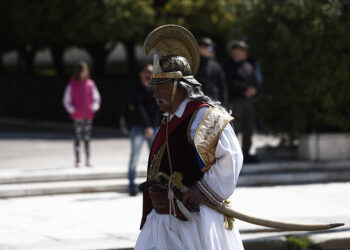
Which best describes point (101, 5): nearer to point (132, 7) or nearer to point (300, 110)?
point (132, 7)

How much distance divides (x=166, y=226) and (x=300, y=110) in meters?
9.41

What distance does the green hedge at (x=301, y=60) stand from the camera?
13.9 meters

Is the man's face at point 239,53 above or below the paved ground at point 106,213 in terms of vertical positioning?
above

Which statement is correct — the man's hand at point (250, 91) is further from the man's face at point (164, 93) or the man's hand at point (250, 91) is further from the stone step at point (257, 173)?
the man's face at point (164, 93)

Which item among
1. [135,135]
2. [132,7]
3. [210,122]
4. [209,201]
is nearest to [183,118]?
[210,122]

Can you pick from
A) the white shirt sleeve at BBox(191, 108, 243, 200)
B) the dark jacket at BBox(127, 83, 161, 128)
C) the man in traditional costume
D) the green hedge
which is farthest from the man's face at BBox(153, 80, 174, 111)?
the green hedge

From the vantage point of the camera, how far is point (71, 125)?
2411cm

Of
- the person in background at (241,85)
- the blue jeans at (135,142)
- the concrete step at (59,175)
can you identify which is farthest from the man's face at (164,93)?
the person in background at (241,85)

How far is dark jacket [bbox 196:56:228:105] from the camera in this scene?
1237cm

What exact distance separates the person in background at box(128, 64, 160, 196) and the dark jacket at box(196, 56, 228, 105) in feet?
3.62

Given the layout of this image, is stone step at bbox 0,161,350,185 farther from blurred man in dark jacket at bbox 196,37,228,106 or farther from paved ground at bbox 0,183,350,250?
blurred man in dark jacket at bbox 196,37,228,106

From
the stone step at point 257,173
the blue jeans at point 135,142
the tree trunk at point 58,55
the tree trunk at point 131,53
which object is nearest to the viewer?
the blue jeans at point 135,142

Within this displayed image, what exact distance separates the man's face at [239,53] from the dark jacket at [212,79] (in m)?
0.71

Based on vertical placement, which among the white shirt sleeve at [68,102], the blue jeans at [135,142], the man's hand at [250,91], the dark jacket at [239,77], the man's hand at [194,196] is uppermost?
the dark jacket at [239,77]
